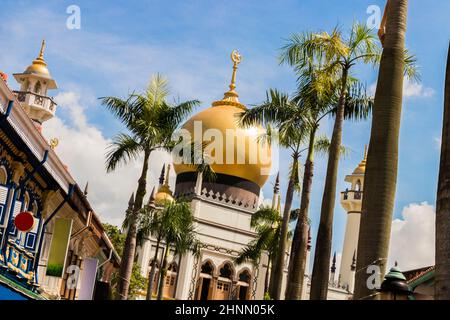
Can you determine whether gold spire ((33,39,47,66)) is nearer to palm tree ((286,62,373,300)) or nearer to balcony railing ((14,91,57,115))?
balcony railing ((14,91,57,115))

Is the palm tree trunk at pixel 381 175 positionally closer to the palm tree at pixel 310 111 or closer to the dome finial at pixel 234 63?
the palm tree at pixel 310 111

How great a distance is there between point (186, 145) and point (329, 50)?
765 centimetres

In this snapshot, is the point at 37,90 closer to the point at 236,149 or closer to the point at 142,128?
the point at 236,149

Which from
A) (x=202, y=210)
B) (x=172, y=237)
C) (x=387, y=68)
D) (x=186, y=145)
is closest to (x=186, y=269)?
(x=202, y=210)

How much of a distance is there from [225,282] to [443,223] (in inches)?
2111

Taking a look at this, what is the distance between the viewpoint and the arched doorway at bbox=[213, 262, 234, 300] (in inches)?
2357

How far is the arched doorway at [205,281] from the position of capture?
195 ft

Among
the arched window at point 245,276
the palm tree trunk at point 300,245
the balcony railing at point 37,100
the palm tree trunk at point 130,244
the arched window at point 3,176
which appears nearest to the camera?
the arched window at point 3,176

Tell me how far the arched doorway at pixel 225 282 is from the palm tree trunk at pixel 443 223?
52512mm

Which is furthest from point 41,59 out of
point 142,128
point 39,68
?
point 142,128

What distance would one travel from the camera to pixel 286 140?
2391 centimetres

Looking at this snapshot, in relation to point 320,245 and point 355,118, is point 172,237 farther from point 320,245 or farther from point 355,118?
point 320,245

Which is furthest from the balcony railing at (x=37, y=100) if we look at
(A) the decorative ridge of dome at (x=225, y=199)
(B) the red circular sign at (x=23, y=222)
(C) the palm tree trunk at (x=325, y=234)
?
(C) the palm tree trunk at (x=325, y=234)

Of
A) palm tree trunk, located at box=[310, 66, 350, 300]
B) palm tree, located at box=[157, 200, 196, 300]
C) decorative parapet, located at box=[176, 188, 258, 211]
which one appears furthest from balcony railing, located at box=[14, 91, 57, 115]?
palm tree trunk, located at box=[310, 66, 350, 300]
